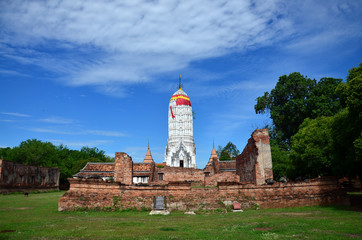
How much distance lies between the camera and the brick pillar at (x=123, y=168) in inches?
995

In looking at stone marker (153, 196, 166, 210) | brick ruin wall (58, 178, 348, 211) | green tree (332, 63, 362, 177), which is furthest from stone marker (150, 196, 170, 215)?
green tree (332, 63, 362, 177)

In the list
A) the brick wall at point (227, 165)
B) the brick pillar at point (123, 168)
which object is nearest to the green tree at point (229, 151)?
the brick wall at point (227, 165)

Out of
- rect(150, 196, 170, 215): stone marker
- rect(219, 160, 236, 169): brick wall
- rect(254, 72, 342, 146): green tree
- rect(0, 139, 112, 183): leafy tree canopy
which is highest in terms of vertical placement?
rect(254, 72, 342, 146): green tree

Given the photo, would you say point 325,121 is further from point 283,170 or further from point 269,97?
point 269,97

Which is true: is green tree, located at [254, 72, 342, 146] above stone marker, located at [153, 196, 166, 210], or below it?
above

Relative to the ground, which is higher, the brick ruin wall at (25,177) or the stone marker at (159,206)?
the brick ruin wall at (25,177)

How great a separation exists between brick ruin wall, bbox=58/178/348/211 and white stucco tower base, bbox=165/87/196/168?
6272cm

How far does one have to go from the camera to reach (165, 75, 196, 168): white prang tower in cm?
7771

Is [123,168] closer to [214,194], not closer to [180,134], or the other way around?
[214,194]

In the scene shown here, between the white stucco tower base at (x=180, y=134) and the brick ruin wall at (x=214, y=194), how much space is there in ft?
206

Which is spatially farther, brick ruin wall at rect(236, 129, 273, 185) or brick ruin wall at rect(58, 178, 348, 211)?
brick ruin wall at rect(236, 129, 273, 185)

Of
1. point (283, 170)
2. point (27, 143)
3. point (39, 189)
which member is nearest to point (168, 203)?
point (283, 170)

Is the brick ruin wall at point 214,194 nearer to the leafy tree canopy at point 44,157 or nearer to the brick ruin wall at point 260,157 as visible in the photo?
the brick ruin wall at point 260,157

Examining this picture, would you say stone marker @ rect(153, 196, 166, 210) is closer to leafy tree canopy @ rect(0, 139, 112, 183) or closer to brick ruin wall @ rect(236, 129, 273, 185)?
brick ruin wall @ rect(236, 129, 273, 185)
